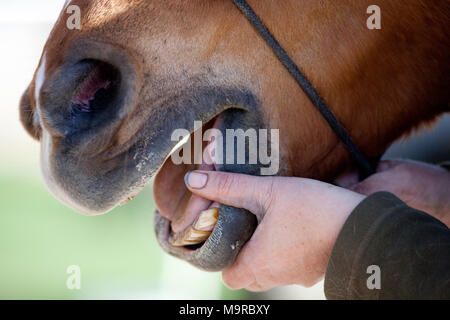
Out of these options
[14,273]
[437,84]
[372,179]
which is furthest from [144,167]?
[14,273]

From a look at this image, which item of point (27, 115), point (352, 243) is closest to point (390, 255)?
point (352, 243)

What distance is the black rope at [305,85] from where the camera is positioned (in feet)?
3.04

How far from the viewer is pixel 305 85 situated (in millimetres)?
991

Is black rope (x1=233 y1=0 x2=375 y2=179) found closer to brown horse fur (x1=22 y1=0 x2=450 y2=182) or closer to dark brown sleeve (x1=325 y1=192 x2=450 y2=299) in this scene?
brown horse fur (x1=22 y1=0 x2=450 y2=182)

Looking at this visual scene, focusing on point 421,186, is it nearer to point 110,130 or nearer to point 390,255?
point 390,255

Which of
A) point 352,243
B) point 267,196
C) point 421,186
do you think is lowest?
point 421,186

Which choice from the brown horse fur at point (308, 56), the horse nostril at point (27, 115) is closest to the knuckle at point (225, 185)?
the brown horse fur at point (308, 56)

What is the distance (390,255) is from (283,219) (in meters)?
0.20

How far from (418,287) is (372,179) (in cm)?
44

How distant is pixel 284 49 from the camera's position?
3.15ft

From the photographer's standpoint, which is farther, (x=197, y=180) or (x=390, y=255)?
(x=197, y=180)

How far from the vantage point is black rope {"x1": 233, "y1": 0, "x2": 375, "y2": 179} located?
93cm
